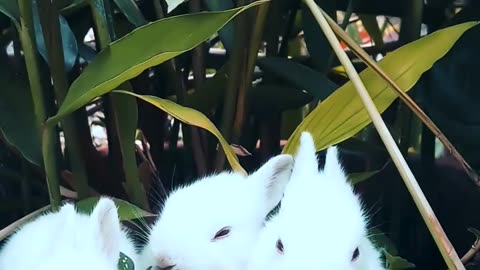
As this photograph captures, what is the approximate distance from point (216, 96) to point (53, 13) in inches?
7.6

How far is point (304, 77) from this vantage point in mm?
841

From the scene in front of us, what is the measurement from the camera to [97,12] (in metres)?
0.74

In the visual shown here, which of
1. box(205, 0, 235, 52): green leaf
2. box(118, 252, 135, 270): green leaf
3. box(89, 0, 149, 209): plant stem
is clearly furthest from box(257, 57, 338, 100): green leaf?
box(118, 252, 135, 270): green leaf

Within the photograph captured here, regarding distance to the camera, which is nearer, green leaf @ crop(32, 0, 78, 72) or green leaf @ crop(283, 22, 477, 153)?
green leaf @ crop(283, 22, 477, 153)

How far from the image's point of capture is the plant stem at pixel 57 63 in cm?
75

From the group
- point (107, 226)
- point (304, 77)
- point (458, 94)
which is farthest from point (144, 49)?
point (458, 94)

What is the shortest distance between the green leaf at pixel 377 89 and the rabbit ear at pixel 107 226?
18 cm

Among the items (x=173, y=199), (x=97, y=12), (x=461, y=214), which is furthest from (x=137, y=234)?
(x=461, y=214)

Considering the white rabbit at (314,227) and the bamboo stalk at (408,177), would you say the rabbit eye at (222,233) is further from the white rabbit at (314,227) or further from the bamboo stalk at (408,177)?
the bamboo stalk at (408,177)

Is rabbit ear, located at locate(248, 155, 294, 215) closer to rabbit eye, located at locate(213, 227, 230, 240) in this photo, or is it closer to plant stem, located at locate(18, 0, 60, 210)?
rabbit eye, located at locate(213, 227, 230, 240)

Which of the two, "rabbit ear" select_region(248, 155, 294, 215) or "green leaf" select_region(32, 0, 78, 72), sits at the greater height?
"green leaf" select_region(32, 0, 78, 72)

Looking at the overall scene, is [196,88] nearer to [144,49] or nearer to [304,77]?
[304,77]

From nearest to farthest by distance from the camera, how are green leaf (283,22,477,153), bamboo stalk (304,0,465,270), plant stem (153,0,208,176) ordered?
1. bamboo stalk (304,0,465,270)
2. green leaf (283,22,477,153)
3. plant stem (153,0,208,176)

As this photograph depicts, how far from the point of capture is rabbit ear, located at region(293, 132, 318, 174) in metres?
0.68
